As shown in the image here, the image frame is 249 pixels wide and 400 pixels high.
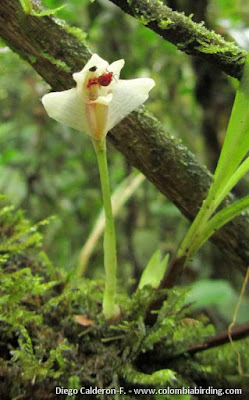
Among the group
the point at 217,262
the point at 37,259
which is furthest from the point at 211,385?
the point at 217,262

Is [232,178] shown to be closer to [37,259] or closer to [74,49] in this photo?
[74,49]

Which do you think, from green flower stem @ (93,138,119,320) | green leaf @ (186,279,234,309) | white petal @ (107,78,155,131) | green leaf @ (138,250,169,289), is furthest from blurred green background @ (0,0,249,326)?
white petal @ (107,78,155,131)

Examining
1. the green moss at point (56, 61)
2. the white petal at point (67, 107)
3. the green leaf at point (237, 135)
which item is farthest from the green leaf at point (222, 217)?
the green moss at point (56, 61)

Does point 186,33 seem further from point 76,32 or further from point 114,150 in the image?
point 114,150

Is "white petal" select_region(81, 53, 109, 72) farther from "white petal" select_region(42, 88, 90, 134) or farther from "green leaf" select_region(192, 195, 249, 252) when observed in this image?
"green leaf" select_region(192, 195, 249, 252)

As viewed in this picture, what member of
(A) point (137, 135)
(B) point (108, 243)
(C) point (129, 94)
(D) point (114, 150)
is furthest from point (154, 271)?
(D) point (114, 150)
